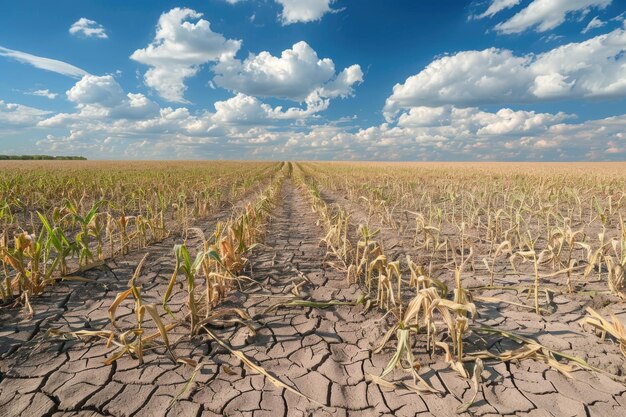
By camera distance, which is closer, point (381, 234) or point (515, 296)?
point (515, 296)

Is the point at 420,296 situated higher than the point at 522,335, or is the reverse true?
the point at 420,296

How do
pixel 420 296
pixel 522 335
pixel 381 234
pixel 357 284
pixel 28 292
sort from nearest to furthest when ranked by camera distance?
pixel 420 296 → pixel 522 335 → pixel 28 292 → pixel 357 284 → pixel 381 234

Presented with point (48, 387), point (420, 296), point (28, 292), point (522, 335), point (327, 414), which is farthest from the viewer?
point (28, 292)

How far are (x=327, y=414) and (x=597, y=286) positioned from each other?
289 cm

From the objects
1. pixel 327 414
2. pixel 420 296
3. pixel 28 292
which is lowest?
pixel 327 414

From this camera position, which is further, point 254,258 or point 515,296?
point 254,258

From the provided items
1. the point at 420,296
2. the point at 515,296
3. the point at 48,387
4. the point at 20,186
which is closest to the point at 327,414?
the point at 420,296

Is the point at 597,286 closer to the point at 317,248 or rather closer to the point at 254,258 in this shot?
the point at 317,248

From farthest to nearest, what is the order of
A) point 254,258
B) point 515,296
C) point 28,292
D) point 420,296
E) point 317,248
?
point 317,248 < point 254,258 < point 515,296 < point 28,292 < point 420,296

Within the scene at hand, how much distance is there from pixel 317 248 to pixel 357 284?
4.60ft

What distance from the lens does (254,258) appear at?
396cm

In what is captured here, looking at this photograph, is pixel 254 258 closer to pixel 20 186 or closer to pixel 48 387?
pixel 48 387

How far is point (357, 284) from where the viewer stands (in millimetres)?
3189

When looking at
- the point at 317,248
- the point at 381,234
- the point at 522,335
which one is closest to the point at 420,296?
the point at 522,335
